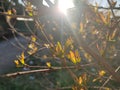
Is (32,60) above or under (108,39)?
under

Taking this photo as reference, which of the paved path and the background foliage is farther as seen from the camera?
the paved path

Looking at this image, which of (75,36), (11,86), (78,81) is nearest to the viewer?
(75,36)

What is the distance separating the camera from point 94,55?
1244 millimetres

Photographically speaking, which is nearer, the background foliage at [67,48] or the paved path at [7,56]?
the background foliage at [67,48]

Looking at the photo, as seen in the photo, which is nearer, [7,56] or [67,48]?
[67,48]

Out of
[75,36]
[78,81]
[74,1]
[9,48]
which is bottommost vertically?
[9,48]

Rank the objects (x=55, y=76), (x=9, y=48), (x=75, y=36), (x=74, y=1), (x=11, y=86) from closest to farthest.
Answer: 1. (x=75, y=36)
2. (x=74, y=1)
3. (x=11, y=86)
4. (x=55, y=76)
5. (x=9, y=48)

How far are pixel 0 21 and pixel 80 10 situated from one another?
1242 centimetres

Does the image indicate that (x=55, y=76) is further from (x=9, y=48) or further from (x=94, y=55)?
(x=94, y=55)

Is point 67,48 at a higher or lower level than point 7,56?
higher

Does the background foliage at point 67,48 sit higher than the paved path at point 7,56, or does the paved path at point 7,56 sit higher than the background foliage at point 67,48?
the background foliage at point 67,48

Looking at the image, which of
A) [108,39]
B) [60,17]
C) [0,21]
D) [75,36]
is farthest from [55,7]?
[0,21]

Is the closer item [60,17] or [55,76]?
[60,17]

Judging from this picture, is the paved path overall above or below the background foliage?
below
